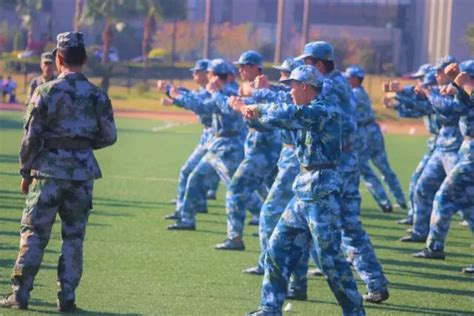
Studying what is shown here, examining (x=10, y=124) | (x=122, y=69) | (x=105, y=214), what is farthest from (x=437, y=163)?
(x=122, y=69)

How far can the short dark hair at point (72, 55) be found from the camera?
11.9 m

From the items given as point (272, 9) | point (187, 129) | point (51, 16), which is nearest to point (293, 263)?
point (187, 129)

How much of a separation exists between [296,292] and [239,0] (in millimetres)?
54997

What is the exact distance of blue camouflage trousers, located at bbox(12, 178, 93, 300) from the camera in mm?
11906

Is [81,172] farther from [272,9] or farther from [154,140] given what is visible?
[272,9]

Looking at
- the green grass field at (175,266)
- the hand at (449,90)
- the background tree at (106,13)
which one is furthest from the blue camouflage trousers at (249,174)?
the background tree at (106,13)

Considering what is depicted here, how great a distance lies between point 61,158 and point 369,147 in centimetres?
1199

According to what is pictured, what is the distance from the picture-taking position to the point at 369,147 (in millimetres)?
23344

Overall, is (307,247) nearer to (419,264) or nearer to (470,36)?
(419,264)

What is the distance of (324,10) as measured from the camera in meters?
71.9

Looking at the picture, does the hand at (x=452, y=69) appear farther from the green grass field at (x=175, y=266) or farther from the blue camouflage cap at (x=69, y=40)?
the blue camouflage cap at (x=69, y=40)

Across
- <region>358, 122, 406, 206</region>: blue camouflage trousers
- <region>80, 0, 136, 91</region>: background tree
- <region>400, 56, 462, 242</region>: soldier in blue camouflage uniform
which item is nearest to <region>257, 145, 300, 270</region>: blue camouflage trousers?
<region>400, 56, 462, 242</region>: soldier in blue camouflage uniform

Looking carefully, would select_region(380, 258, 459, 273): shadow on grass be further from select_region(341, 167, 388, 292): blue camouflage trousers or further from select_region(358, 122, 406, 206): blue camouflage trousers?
select_region(358, 122, 406, 206): blue camouflage trousers

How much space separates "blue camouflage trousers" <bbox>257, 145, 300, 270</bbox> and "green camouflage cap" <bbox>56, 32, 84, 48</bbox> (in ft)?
9.15
